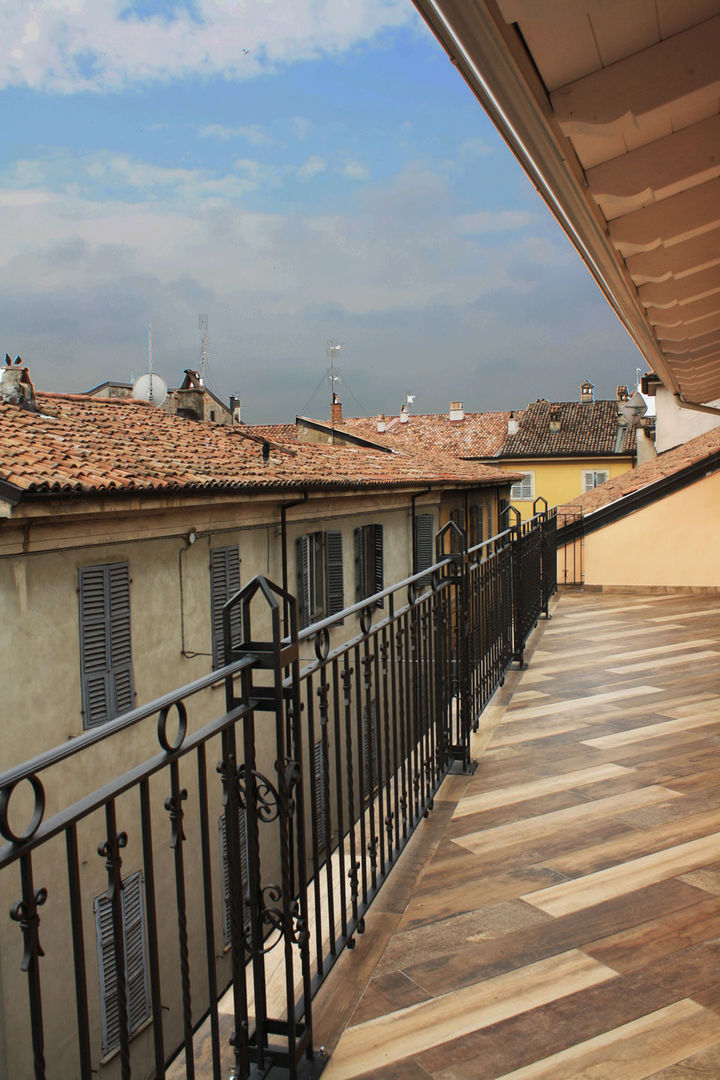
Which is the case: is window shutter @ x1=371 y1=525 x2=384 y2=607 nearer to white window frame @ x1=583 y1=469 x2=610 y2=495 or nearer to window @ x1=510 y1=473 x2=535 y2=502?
window @ x1=510 y1=473 x2=535 y2=502

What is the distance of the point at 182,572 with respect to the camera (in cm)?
1081

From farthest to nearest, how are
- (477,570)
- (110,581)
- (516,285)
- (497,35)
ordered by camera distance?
1. (516,285)
2. (110,581)
3. (477,570)
4. (497,35)

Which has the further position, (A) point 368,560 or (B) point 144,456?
(A) point 368,560

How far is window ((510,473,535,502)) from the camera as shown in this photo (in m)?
42.4

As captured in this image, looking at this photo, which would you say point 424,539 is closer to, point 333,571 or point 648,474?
point 333,571

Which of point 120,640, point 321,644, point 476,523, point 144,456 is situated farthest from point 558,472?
point 321,644

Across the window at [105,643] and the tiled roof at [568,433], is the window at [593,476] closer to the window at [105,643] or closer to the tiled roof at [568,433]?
the tiled roof at [568,433]

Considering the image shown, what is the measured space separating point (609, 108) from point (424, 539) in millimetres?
17583

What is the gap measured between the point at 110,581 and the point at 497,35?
8566 millimetres

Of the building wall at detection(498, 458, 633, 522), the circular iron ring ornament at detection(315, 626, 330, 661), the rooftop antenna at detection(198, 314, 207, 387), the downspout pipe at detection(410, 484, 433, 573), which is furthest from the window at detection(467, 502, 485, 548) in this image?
the circular iron ring ornament at detection(315, 626, 330, 661)

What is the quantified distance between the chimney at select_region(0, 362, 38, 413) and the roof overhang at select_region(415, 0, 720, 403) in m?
9.87

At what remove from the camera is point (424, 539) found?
19891 mm

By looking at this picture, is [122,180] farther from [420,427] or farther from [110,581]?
[110,581]

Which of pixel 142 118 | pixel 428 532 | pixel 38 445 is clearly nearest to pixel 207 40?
pixel 142 118
